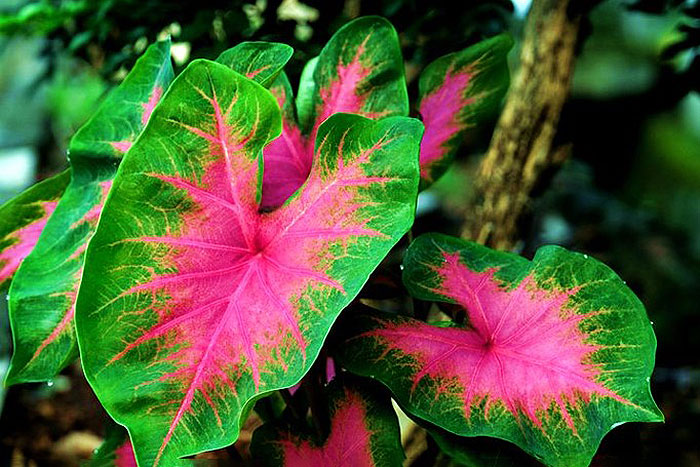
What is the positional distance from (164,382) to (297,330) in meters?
0.13

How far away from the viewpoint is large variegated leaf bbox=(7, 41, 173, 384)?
30.4 inches

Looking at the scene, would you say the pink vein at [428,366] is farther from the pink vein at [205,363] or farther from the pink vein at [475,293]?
the pink vein at [205,363]

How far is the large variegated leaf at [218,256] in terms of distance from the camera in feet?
1.99

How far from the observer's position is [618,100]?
12.3 feet

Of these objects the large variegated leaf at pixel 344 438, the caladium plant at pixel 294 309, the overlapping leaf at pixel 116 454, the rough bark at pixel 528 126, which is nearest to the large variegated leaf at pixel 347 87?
the caladium plant at pixel 294 309

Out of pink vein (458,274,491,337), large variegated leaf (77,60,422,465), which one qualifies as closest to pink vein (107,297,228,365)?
large variegated leaf (77,60,422,465)

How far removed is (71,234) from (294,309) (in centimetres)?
35

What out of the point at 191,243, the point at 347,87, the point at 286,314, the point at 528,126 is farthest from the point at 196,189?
the point at 528,126

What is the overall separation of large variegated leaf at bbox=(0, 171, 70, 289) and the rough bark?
31.1 inches

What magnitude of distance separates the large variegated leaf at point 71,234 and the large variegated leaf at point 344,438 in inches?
10.2

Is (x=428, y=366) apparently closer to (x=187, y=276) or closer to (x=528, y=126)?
(x=187, y=276)

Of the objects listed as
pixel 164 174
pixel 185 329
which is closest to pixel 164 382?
pixel 185 329

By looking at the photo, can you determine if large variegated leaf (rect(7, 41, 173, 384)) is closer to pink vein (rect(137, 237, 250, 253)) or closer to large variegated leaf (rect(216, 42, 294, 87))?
large variegated leaf (rect(216, 42, 294, 87))

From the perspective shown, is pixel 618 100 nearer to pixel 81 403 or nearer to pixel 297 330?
pixel 81 403
